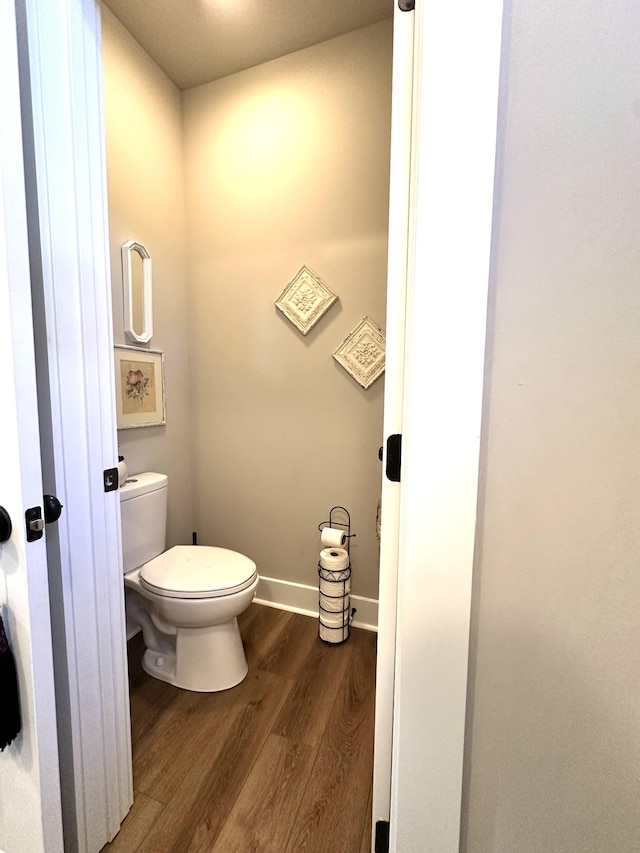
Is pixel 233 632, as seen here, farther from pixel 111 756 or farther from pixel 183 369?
pixel 183 369

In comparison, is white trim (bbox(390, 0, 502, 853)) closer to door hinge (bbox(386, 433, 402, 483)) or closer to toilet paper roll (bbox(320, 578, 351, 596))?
door hinge (bbox(386, 433, 402, 483))

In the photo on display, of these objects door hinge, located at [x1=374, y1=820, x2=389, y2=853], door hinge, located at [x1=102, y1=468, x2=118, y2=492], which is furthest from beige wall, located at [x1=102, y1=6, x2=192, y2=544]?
door hinge, located at [x1=374, y1=820, x2=389, y2=853]

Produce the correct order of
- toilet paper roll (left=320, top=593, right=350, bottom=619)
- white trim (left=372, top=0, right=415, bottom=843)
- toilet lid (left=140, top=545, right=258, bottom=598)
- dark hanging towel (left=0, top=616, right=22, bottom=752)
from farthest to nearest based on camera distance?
toilet paper roll (left=320, top=593, right=350, bottom=619)
toilet lid (left=140, top=545, right=258, bottom=598)
dark hanging towel (left=0, top=616, right=22, bottom=752)
white trim (left=372, top=0, right=415, bottom=843)

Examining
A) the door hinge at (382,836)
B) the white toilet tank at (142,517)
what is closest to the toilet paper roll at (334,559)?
the white toilet tank at (142,517)

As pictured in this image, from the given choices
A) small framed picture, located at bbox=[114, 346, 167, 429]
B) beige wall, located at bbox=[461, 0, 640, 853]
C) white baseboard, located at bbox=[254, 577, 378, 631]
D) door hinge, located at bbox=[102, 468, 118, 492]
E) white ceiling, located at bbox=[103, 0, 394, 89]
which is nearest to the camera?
beige wall, located at bbox=[461, 0, 640, 853]

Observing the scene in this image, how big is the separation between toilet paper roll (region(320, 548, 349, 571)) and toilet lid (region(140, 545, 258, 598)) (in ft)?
1.19

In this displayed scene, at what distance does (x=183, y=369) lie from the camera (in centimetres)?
190

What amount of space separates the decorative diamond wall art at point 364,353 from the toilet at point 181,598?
101 cm

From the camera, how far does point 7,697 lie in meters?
0.67

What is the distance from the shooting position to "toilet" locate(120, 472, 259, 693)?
1.28 meters

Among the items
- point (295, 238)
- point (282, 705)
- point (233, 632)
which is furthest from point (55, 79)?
point (282, 705)

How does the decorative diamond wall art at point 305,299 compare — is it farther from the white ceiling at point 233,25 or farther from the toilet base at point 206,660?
the toilet base at point 206,660

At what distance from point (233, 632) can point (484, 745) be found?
1.15m

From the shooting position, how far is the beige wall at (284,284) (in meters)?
1.56
